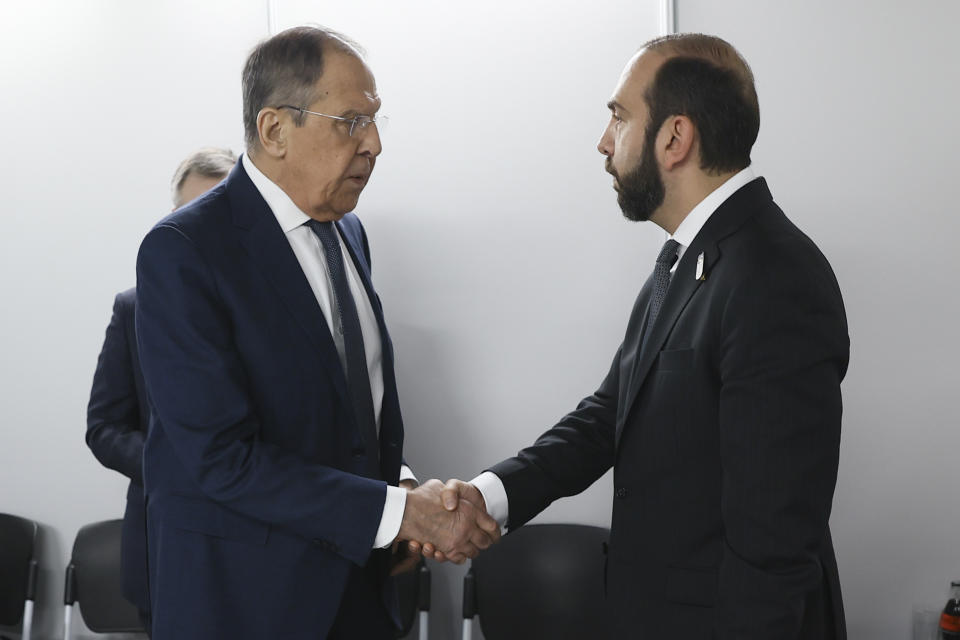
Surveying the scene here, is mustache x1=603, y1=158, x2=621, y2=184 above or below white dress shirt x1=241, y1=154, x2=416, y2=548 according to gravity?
above

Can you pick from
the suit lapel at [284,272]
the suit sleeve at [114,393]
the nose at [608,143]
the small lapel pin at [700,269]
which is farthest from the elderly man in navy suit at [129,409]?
the small lapel pin at [700,269]

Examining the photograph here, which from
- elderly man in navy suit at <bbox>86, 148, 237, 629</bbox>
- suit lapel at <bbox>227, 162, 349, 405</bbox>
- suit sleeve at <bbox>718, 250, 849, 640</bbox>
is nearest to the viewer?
suit sleeve at <bbox>718, 250, 849, 640</bbox>

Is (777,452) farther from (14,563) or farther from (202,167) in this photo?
(14,563)

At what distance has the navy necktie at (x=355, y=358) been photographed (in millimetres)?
2123

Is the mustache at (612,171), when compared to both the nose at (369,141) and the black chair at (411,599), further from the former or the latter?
the black chair at (411,599)

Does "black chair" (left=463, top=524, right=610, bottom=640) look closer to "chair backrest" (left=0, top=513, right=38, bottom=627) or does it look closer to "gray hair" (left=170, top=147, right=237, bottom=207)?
"gray hair" (left=170, top=147, right=237, bottom=207)

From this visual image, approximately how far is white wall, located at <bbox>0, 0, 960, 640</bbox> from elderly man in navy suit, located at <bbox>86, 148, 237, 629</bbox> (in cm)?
A: 66

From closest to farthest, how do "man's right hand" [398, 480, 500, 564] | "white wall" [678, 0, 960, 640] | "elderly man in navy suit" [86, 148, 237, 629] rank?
1. "man's right hand" [398, 480, 500, 564]
2. "elderly man in navy suit" [86, 148, 237, 629]
3. "white wall" [678, 0, 960, 640]

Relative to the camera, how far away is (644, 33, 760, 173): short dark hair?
2.05 metres

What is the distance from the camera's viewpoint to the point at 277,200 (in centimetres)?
216

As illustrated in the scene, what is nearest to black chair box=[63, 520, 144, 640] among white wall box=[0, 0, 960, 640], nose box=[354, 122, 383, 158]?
white wall box=[0, 0, 960, 640]

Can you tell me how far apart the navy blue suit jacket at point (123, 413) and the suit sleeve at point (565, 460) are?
4.08 feet

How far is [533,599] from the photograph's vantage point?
349 centimetres

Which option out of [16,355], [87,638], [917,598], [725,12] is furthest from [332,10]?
[917,598]
